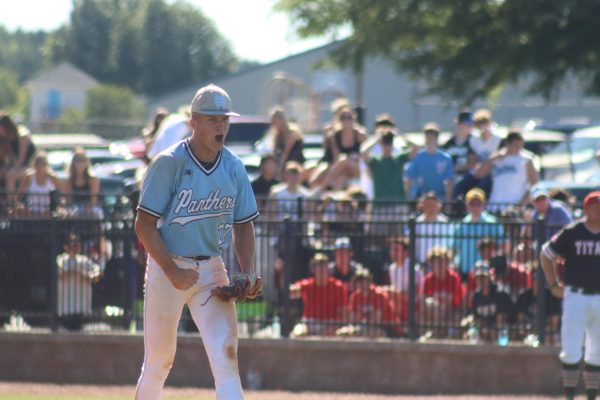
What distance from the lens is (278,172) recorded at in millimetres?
17219

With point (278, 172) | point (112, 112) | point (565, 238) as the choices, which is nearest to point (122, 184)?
point (278, 172)

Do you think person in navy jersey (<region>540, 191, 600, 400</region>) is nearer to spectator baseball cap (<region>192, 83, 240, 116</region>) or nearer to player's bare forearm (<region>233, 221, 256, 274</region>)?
player's bare forearm (<region>233, 221, 256, 274</region>)

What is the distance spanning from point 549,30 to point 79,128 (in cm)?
3168

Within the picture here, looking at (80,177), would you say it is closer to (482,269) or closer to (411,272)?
(411,272)

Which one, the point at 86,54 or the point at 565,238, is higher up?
the point at 86,54

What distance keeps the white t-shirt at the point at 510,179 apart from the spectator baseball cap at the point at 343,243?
2827 mm

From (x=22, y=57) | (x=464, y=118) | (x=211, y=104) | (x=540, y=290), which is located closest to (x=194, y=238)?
(x=211, y=104)

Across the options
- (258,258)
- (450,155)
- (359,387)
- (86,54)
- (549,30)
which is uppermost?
(86,54)

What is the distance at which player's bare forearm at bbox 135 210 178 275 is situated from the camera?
7887mm

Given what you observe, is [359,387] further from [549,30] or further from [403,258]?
[549,30]

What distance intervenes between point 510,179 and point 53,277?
17.9 ft

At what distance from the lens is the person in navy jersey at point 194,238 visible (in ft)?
25.9

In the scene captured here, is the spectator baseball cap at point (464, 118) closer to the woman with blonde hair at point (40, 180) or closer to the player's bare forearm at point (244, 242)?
the woman with blonde hair at point (40, 180)

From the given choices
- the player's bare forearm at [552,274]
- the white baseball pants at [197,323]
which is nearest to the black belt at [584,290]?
the player's bare forearm at [552,274]
